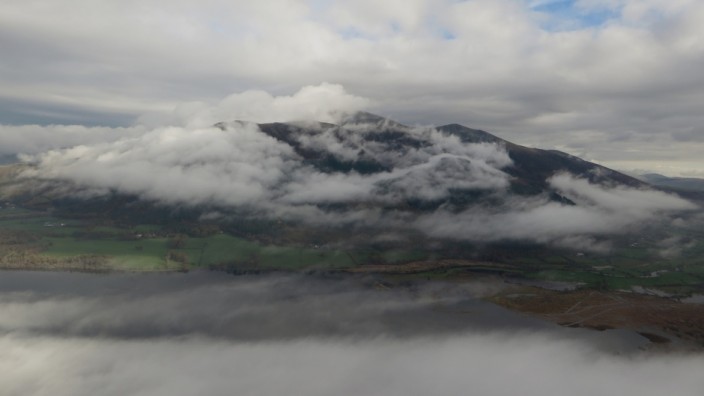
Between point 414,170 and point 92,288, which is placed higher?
point 414,170

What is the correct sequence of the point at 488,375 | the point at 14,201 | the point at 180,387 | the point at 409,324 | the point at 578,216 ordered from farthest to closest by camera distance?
the point at 578,216, the point at 14,201, the point at 409,324, the point at 488,375, the point at 180,387

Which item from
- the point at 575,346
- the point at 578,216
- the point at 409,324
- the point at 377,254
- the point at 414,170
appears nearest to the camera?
the point at 575,346

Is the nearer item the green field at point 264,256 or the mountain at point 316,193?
the green field at point 264,256

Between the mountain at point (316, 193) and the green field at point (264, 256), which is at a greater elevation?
the mountain at point (316, 193)

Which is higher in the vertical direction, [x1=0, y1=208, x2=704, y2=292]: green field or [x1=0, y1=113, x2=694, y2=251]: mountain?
[x1=0, y1=113, x2=694, y2=251]: mountain

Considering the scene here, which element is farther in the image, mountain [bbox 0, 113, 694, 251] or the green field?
mountain [bbox 0, 113, 694, 251]

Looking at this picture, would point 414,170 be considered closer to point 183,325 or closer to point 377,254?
point 377,254

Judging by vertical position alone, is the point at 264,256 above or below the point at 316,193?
below

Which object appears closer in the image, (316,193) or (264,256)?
(264,256)

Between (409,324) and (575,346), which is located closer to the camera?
(575,346)

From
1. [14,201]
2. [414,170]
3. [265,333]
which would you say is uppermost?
[414,170]

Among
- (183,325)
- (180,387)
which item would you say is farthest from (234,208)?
(180,387)
